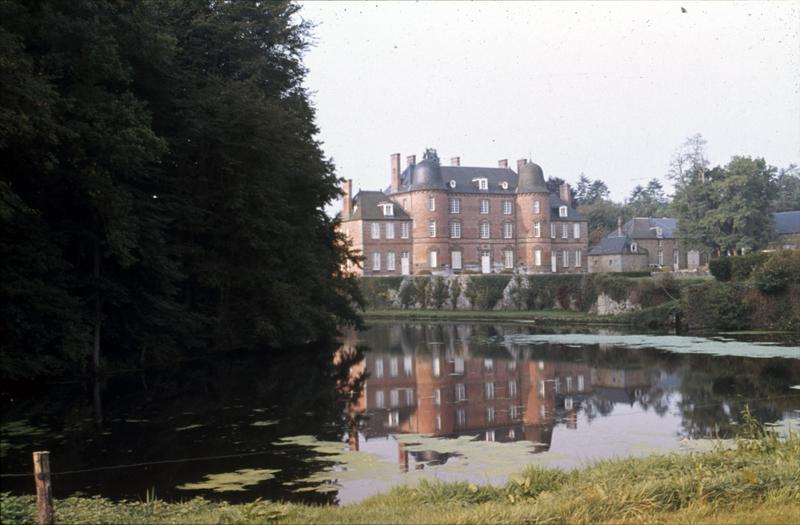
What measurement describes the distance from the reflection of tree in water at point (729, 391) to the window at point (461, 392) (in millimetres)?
3841

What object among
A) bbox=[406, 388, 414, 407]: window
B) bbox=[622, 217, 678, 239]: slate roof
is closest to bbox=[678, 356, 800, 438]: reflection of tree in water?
bbox=[406, 388, 414, 407]: window

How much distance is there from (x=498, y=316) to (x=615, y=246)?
17734 millimetres

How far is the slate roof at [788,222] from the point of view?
55.1 meters

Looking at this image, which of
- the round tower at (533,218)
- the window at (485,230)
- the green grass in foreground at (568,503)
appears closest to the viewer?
the green grass in foreground at (568,503)

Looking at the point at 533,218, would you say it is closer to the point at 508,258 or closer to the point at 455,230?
the point at 508,258

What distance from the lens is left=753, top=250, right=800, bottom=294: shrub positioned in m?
29.4

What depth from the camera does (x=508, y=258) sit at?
5725cm

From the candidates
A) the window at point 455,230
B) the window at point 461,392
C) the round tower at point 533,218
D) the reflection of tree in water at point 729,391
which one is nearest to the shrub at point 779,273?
the reflection of tree in water at point 729,391

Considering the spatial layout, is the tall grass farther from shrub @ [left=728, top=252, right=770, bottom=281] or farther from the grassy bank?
the grassy bank

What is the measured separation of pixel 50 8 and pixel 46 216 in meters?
4.15

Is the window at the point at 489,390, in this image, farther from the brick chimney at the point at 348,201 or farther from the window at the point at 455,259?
the brick chimney at the point at 348,201

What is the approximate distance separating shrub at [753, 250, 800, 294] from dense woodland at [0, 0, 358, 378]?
49.3 feet

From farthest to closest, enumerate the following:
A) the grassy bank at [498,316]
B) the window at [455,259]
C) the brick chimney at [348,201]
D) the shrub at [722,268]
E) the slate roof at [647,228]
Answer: the slate roof at [647,228]
the window at [455,259]
the brick chimney at [348,201]
the grassy bank at [498,316]
the shrub at [722,268]

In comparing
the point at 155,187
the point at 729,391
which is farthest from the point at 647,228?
the point at 729,391
